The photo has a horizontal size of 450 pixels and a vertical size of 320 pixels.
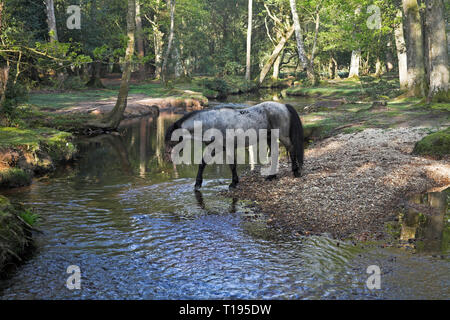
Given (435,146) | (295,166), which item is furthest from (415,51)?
(295,166)

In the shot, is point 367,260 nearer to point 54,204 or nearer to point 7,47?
point 54,204

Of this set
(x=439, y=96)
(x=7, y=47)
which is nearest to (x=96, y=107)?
(x=7, y=47)

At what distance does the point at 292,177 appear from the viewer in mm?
10766

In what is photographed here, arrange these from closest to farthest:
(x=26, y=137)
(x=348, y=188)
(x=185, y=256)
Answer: (x=185, y=256) → (x=348, y=188) → (x=26, y=137)

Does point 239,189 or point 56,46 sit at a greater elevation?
point 56,46

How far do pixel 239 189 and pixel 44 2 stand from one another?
29.4m

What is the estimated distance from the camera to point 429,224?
779 centimetres

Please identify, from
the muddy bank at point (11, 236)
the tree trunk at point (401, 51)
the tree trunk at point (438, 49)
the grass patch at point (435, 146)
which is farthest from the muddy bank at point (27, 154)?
the tree trunk at point (401, 51)

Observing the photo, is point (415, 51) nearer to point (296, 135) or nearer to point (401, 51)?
point (401, 51)

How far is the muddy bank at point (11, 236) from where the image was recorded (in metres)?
6.11

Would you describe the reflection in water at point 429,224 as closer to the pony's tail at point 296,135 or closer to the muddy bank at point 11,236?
the pony's tail at point 296,135

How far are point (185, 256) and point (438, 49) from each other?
1668cm

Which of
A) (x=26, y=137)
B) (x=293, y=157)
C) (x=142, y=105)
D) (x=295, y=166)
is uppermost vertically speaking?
(x=142, y=105)

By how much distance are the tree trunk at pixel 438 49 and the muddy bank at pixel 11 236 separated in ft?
58.2
